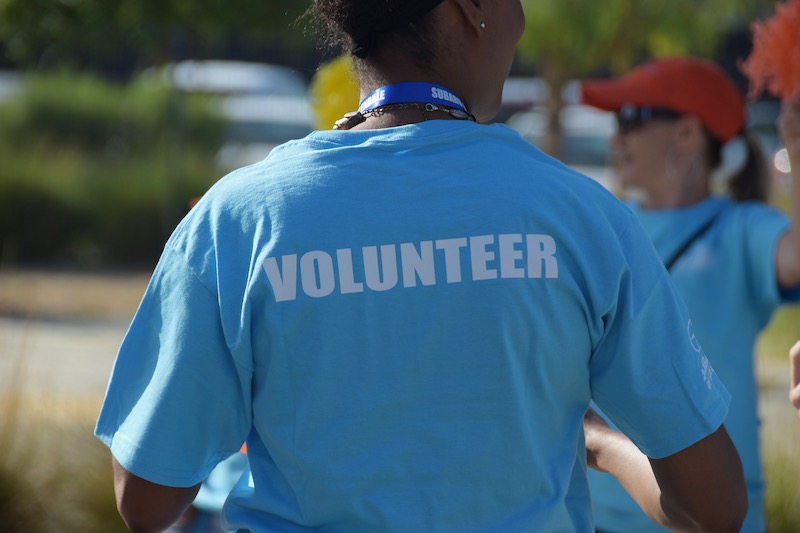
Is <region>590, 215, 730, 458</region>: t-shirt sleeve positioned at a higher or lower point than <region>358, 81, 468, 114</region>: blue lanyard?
lower

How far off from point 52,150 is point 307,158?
13.2 m

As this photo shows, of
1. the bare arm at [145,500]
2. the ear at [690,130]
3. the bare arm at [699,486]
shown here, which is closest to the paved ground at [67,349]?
the ear at [690,130]

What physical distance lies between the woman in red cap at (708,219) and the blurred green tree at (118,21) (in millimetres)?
3057

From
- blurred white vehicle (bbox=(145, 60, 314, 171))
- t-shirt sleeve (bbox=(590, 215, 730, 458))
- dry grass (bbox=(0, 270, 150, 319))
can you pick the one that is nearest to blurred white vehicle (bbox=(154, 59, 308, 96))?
blurred white vehicle (bbox=(145, 60, 314, 171))

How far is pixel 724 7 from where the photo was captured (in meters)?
10.7

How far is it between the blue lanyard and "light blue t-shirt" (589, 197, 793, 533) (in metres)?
1.53

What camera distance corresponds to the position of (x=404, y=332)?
1566mm

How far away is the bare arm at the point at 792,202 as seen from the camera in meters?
2.77

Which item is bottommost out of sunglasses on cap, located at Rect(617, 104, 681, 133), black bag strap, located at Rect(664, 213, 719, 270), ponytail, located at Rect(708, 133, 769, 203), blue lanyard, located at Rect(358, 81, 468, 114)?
black bag strap, located at Rect(664, 213, 719, 270)

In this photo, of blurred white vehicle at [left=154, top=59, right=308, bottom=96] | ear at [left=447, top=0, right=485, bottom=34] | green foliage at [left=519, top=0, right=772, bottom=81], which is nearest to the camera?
ear at [left=447, top=0, right=485, bottom=34]

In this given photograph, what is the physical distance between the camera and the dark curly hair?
1.66 m

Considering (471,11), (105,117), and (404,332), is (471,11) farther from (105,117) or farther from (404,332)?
(105,117)

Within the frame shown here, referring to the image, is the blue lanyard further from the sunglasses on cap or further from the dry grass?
the dry grass

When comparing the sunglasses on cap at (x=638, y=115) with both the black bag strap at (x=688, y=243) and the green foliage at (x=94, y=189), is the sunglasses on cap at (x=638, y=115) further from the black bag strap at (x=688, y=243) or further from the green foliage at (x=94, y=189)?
the green foliage at (x=94, y=189)
